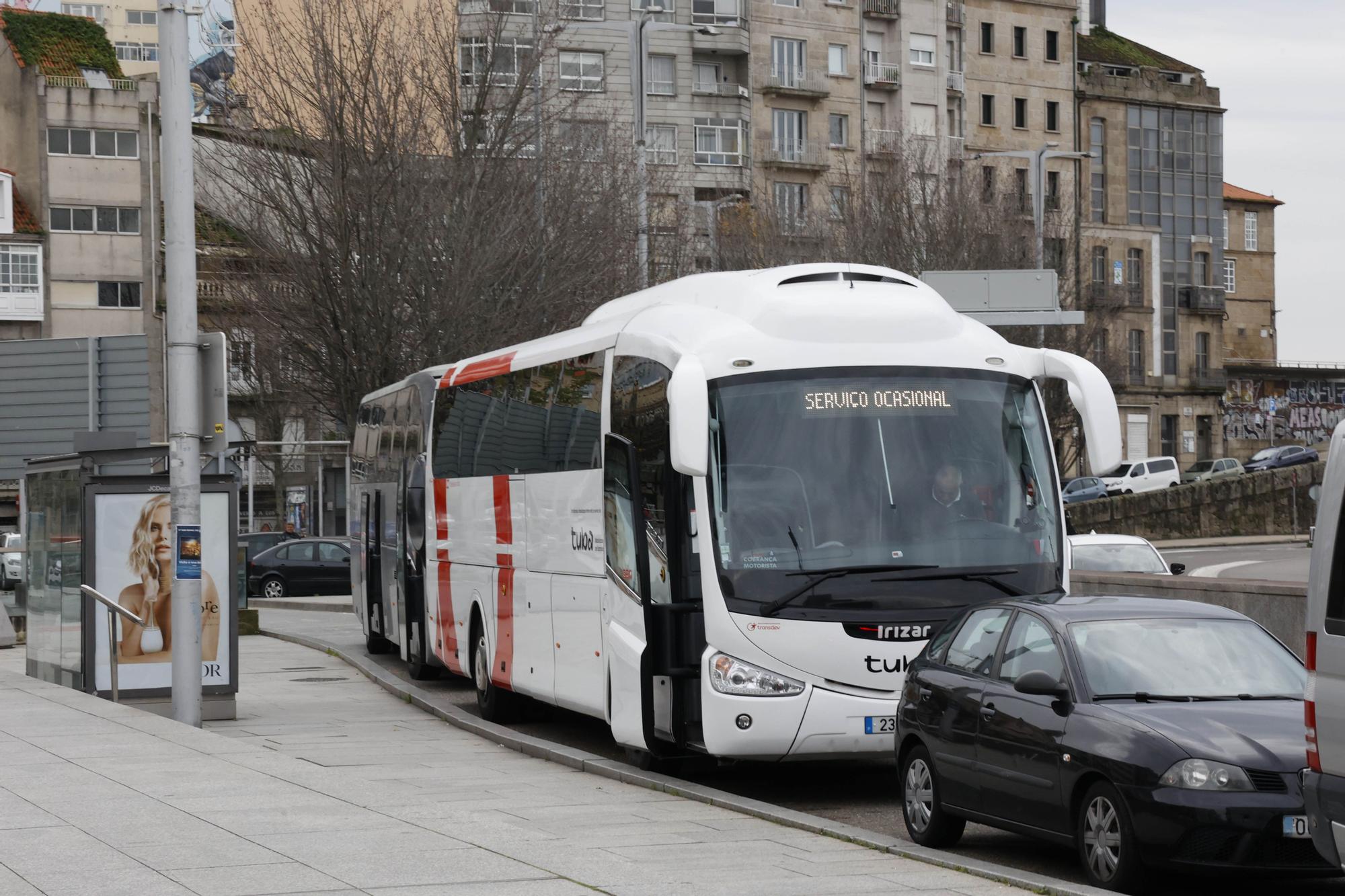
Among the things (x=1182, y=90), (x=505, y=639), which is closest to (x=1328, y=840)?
(x=505, y=639)

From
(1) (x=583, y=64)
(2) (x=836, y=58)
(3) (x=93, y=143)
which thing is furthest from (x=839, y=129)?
(3) (x=93, y=143)

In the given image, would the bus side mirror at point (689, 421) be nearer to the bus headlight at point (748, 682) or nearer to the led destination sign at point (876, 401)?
the led destination sign at point (876, 401)

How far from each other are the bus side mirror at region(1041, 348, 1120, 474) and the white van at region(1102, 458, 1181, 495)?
65.0m

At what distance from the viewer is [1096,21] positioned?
357ft

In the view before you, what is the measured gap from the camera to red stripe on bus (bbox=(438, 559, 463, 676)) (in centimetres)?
2061

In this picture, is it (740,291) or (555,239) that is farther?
(555,239)

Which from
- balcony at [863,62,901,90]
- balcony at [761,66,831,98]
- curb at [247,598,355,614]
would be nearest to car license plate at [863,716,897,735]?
curb at [247,598,355,614]

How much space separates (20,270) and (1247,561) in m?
46.9

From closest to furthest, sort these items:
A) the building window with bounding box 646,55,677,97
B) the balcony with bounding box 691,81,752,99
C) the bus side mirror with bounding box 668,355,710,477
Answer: the bus side mirror with bounding box 668,355,710,477
the building window with bounding box 646,55,677,97
the balcony with bounding box 691,81,752,99

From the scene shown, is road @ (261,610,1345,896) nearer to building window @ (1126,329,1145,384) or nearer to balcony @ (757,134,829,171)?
balcony @ (757,134,829,171)

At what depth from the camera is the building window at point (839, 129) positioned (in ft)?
277

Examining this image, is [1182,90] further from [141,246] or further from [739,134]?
[141,246]

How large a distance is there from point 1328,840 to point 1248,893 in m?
1.69

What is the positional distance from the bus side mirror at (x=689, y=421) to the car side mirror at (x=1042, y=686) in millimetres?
3233
